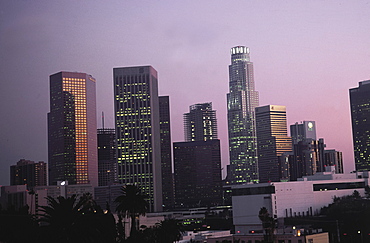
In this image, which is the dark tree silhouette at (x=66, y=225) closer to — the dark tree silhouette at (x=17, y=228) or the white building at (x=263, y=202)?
the dark tree silhouette at (x=17, y=228)

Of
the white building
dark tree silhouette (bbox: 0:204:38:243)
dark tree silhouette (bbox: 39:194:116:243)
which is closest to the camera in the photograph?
dark tree silhouette (bbox: 39:194:116:243)

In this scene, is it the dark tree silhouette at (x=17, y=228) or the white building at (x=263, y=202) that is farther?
the white building at (x=263, y=202)

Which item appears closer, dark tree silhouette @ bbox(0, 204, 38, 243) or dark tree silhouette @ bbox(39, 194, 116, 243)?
dark tree silhouette @ bbox(39, 194, 116, 243)

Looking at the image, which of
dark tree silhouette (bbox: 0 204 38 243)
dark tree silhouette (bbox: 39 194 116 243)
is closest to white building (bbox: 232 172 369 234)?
dark tree silhouette (bbox: 0 204 38 243)

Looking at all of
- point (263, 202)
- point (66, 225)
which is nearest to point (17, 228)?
point (66, 225)

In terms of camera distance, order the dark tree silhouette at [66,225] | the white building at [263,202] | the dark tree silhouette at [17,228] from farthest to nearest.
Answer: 1. the white building at [263,202]
2. the dark tree silhouette at [17,228]
3. the dark tree silhouette at [66,225]

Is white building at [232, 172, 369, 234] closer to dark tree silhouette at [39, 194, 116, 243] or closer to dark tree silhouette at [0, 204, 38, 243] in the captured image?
dark tree silhouette at [0, 204, 38, 243]

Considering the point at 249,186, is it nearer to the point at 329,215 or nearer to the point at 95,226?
the point at 329,215

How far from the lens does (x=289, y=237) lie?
130 m

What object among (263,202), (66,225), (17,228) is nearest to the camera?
(66,225)

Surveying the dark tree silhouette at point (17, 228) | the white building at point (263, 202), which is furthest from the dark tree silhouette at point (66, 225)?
the white building at point (263, 202)

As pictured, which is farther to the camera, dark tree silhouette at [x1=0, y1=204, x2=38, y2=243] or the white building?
the white building

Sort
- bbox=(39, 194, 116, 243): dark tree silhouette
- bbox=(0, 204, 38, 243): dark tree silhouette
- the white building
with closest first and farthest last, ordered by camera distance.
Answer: bbox=(39, 194, 116, 243): dark tree silhouette → bbox=(0, 204, 38, 243): dark tree silhouette → the white building

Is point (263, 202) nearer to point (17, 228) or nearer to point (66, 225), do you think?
point (17, 228)
